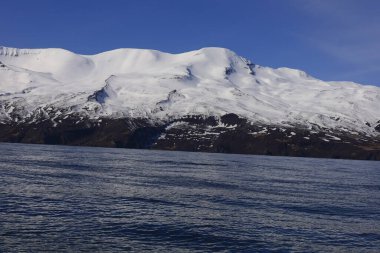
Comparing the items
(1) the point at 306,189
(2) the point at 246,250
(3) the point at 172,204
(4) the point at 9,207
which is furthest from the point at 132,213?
(1) the point at 306,189

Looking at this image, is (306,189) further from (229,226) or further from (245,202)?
(229,226)

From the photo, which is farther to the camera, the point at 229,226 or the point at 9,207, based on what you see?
the point at 9,207

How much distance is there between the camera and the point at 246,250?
47.2 meters

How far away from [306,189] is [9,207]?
62.3m

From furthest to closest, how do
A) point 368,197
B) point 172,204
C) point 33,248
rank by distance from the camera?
point 368,197, point 172,204, point 33,248

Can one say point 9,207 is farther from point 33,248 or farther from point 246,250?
point 246,250

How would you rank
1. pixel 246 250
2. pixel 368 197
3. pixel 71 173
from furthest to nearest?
pixel 71 173
pixel 368 197
pixel 246 250

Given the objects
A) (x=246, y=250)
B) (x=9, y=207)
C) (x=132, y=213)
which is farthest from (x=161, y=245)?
(x=9, y=207)

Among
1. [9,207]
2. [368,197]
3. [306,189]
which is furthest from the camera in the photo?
[306,189]

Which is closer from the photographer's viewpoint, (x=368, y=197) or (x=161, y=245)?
(x=161, y=245)

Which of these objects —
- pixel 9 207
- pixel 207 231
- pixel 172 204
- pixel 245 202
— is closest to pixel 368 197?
pixel 245 202

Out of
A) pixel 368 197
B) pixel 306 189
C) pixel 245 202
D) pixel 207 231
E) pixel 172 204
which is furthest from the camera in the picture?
pixel 306 189

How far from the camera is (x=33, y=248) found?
43.7 metres

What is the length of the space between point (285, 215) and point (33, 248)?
1399 inches
